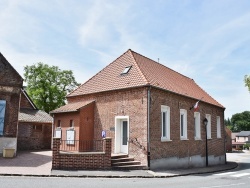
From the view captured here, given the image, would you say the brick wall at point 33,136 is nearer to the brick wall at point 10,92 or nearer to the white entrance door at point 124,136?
the brick wall at point 10,92

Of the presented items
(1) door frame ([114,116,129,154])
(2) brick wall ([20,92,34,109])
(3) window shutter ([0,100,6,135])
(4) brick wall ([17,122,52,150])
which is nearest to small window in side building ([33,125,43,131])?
(4) brick wall ([17,122,52,150])

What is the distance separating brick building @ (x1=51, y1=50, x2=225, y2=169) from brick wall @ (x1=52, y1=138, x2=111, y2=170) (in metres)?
2.26

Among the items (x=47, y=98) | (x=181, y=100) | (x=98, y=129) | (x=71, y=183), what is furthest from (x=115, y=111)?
(x=47, y=98)

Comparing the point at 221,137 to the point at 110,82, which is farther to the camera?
the point at 221,137

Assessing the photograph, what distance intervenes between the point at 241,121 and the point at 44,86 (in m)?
97.1

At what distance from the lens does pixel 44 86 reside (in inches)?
1769

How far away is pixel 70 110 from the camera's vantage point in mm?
Result: 18125

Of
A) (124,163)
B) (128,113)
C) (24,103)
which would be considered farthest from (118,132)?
(24,103)

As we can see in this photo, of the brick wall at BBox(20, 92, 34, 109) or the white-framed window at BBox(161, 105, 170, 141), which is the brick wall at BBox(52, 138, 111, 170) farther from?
the brick wall at BBox(20, 92, 34, 109)

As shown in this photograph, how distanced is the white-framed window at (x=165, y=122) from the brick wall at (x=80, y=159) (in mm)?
4647

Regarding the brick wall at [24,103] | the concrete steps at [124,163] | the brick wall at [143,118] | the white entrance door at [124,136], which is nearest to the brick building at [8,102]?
the brick wall at [143,118]

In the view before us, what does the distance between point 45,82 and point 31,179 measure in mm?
35701

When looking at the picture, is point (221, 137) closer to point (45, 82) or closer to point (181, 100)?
point (181, 100)

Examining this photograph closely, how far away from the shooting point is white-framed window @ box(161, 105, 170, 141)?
1737 centimetres
